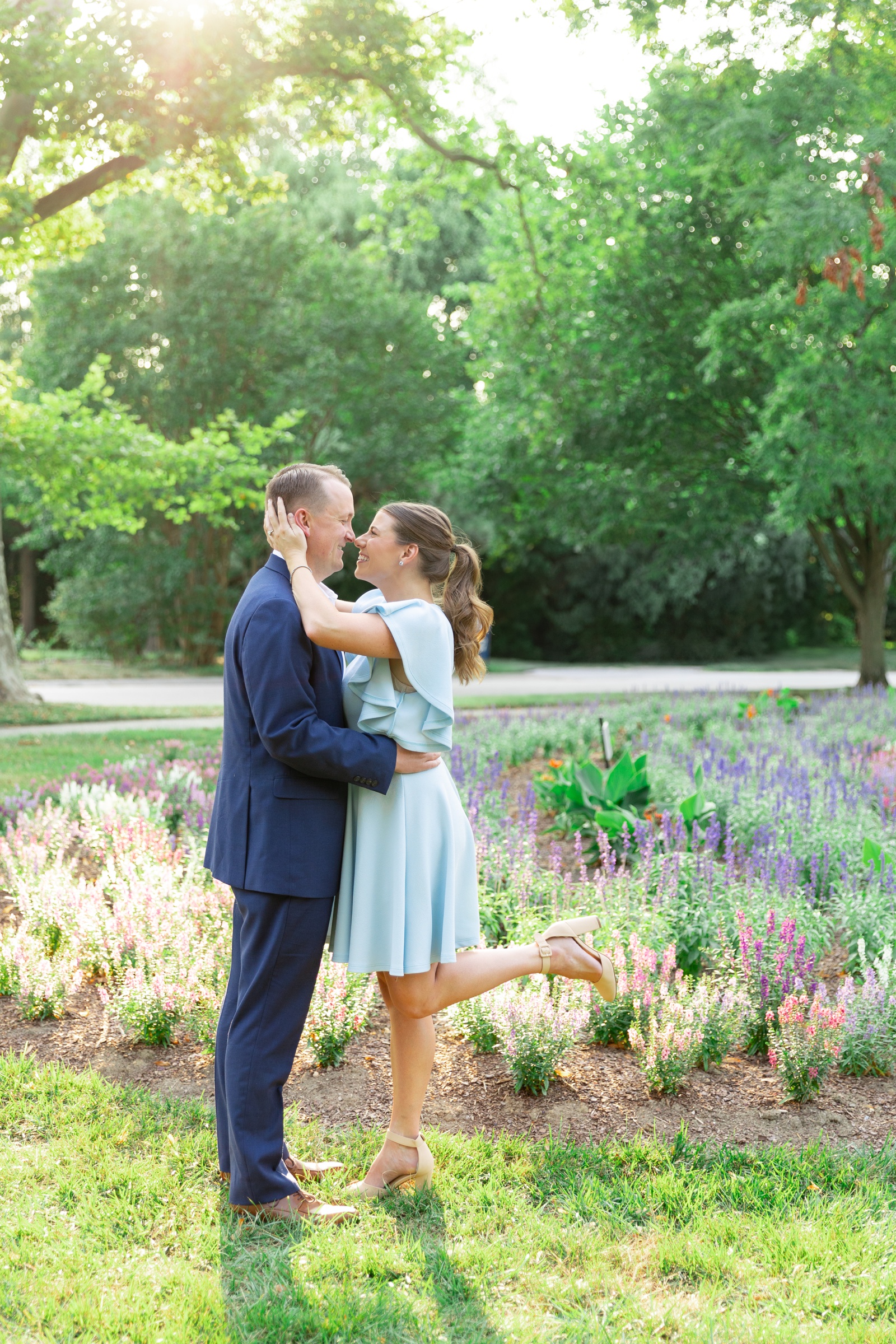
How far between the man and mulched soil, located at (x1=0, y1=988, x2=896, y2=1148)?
2.12ft

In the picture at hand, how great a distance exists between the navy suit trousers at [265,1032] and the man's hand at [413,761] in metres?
0.39

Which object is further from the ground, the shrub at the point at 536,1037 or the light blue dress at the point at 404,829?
the light blue dress at the point at 404,829

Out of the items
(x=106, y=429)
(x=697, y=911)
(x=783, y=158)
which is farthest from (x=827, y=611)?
(x=697, y=911)

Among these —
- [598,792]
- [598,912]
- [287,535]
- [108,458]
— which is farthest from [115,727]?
[287,535]

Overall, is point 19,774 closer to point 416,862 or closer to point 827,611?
point 416,862

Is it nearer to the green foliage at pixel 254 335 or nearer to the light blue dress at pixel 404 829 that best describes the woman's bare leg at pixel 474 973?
the light blue dress at pixel 404 829

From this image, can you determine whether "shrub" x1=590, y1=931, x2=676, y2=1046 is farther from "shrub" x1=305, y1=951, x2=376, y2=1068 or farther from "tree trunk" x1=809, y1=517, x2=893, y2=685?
"tree trunk" x1=809, y1=517, x2=893, y2=685

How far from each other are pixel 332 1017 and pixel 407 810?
4.22 feet

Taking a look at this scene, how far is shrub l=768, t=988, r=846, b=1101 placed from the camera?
3404mm

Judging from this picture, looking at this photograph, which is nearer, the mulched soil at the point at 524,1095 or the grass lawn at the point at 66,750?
the mulched soil at the point at 524,1095

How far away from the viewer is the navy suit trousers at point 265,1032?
8.86 ft

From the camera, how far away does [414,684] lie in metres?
2.72

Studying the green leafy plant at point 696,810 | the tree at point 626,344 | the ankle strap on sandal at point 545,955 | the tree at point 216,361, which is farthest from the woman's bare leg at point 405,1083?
the tree at point 216,361

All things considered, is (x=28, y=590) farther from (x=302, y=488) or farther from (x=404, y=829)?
(x=404, y=829)
